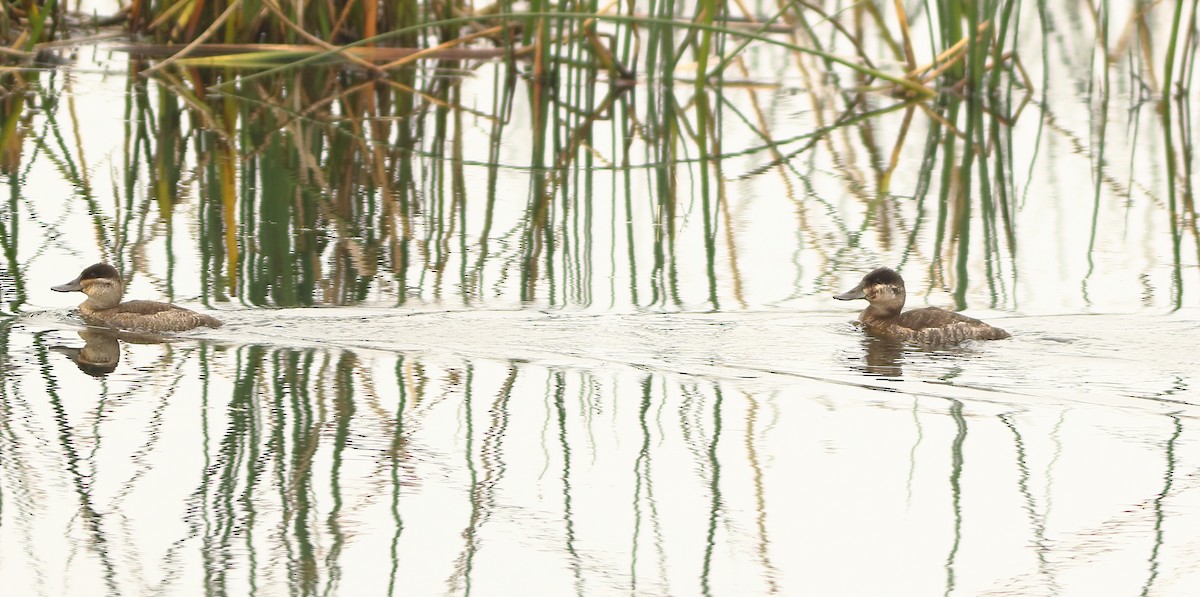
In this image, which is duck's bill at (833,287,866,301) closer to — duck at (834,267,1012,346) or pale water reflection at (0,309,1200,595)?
duck at (834,267,1012,346)

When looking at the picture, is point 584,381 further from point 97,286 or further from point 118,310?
point 97,286

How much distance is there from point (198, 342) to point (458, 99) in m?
7.50

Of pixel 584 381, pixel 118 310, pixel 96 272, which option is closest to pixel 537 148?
pixel 96 272

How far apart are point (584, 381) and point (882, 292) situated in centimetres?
178

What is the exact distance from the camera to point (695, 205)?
1059 centimetres

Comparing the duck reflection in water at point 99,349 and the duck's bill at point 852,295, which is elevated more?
the duck's bill at point 852,295

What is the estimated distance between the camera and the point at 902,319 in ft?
26.2

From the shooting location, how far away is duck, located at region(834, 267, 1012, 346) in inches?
302

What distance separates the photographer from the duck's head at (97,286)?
313 inches

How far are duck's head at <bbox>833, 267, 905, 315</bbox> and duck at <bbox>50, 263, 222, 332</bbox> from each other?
2.84 meters

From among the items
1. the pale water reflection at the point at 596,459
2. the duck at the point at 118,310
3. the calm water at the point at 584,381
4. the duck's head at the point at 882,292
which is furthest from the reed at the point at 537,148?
the pale water reflection at the point at 596,459

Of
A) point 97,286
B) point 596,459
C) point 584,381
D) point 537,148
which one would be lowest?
Answer: point 596,459

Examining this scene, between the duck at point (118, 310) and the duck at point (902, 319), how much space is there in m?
2.83

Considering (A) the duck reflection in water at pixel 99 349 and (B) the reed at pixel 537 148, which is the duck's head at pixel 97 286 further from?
(B) the reed at pixel 537 148
